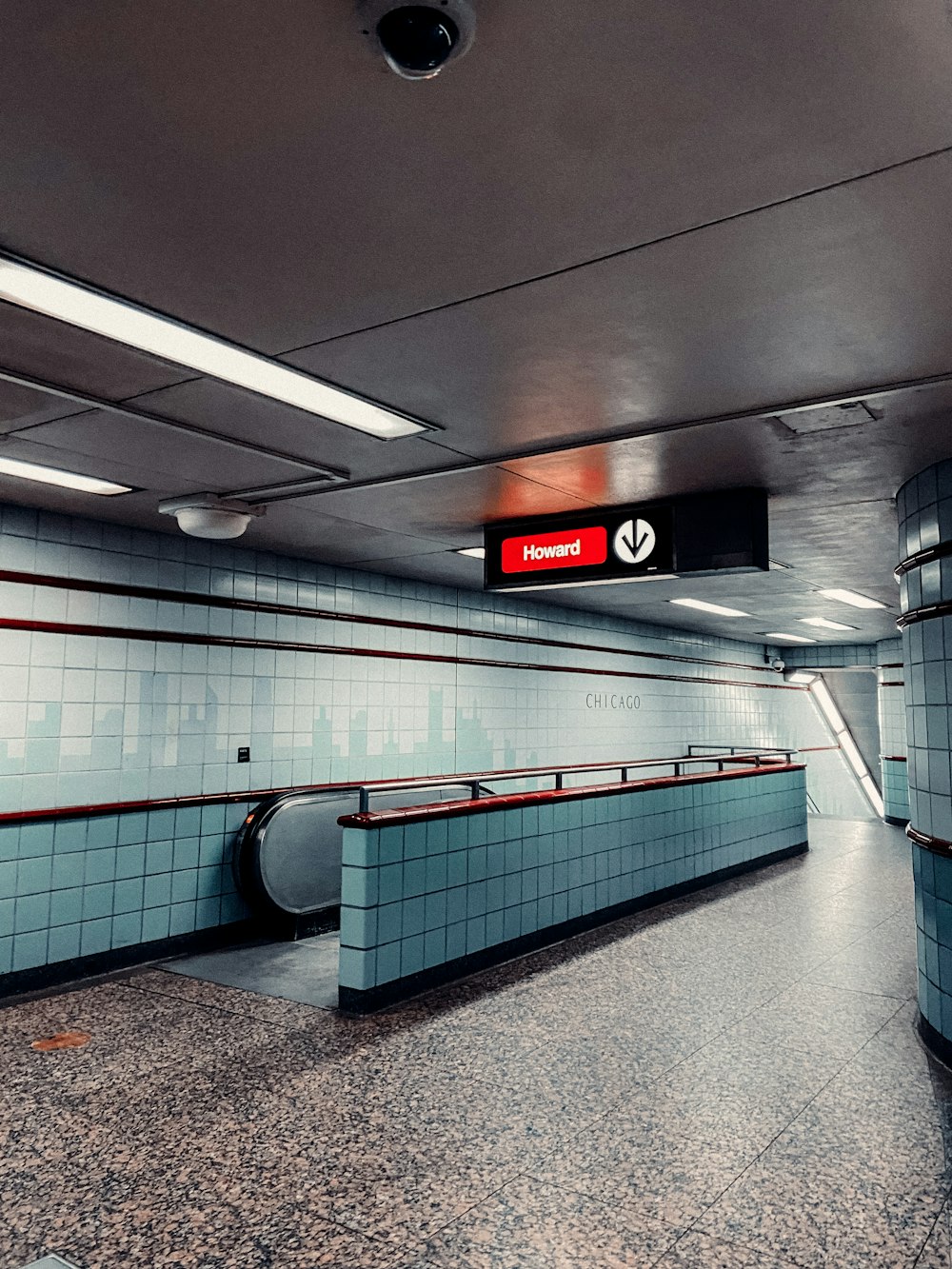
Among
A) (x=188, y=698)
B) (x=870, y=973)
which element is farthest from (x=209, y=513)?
(x=870, y=973)

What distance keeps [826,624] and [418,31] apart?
1045 centimetres

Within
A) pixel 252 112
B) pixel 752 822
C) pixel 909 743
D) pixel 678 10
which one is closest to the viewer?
pixel 678 10

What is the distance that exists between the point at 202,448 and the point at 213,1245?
2883mm

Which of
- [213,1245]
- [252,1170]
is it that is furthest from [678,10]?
[252,1170]

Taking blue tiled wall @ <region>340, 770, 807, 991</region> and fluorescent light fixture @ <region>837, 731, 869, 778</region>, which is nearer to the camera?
blue tiled wall @ <region>340, 770, 807, 991</region>

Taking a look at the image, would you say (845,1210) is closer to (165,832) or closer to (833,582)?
(165,832)

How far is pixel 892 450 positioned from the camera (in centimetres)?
373

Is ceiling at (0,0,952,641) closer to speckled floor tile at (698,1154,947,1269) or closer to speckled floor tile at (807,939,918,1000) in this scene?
speckled floor tile at (698,1154,947,1269)

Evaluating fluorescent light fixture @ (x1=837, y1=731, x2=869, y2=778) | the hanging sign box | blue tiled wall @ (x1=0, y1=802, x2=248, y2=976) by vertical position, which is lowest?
blue tiled wall @ (x1=0, y1=802, x2=248, y2=976)

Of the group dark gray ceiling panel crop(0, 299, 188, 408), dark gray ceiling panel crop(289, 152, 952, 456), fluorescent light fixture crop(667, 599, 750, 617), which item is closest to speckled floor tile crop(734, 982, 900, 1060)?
dark gray ceiling panel crop(289, 152, 952, 456)

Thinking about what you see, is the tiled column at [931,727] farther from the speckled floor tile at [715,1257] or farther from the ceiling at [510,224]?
the speckled floor tile at [715,1257]

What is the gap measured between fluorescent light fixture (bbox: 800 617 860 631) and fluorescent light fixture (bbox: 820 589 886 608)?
1139 millimetres

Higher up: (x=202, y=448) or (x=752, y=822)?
(x=202, y=448)

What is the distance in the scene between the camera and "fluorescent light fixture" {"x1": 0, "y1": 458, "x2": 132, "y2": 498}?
4066 millimetres
